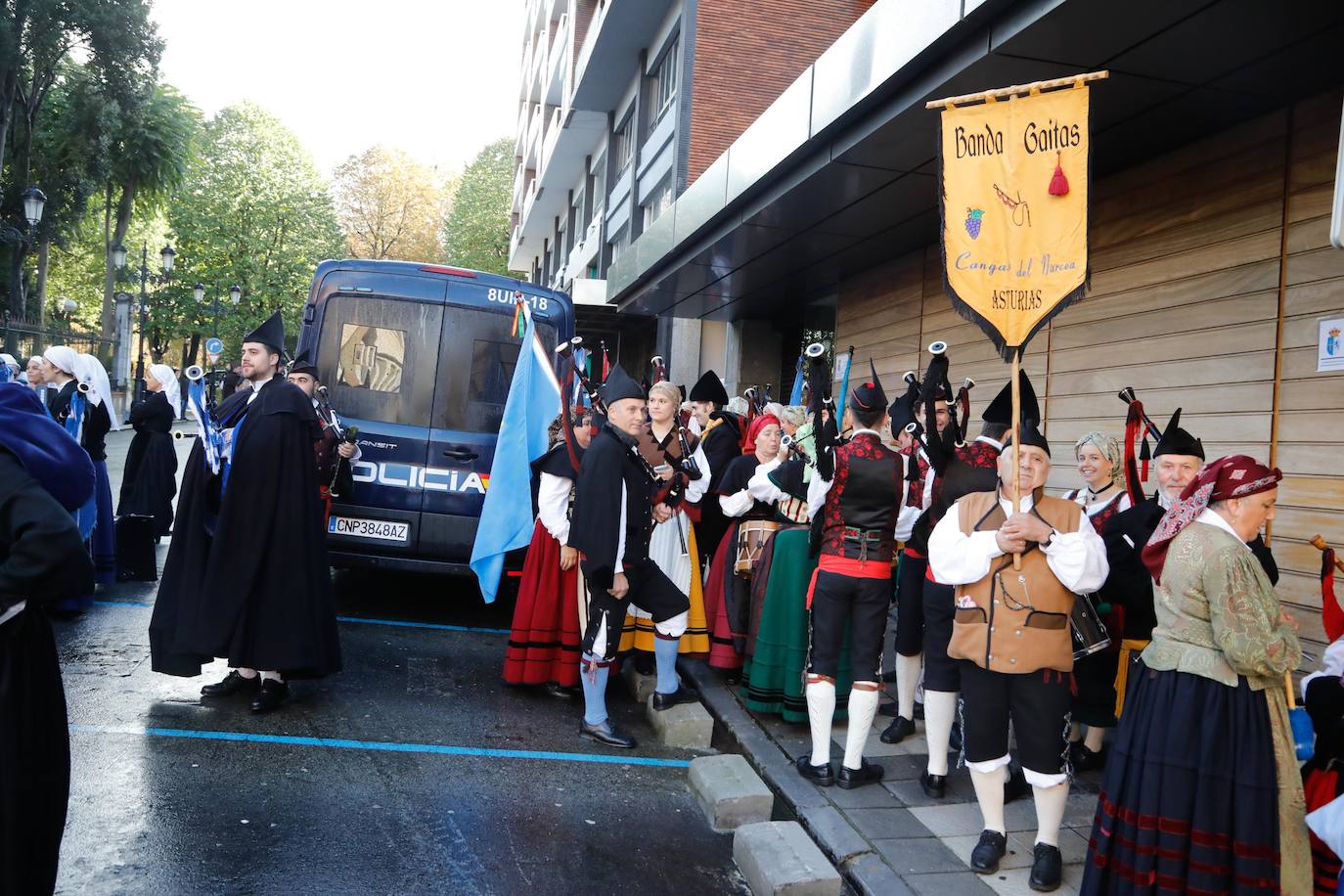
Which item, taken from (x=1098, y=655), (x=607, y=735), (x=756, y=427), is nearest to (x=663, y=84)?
(x=756, y=427)

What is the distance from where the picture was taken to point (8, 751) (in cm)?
265

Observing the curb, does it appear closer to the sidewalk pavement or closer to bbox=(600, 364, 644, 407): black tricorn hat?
the sidewalk pavement

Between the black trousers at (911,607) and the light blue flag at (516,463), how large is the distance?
2410mm

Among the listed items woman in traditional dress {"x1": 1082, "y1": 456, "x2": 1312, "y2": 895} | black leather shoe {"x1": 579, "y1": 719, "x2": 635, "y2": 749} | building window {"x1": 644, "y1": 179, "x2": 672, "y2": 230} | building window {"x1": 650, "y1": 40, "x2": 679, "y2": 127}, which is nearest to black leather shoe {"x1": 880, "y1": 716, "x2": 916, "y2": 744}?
black leather shoe {"x1": 579, "y1": 719, "x2": 635, "y2": 749}

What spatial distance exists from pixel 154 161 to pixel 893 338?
1262 inches

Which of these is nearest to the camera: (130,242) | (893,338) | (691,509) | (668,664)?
(668,664)

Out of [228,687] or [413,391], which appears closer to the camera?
[228,687]

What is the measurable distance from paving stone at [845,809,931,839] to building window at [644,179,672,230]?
56.1ft

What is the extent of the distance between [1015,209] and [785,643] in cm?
285

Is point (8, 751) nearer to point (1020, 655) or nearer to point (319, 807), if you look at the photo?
point (319, 807)

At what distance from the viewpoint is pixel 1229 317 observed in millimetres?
6109

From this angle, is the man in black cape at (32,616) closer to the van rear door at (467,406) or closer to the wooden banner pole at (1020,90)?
the wooden banner pole at (1020,90)

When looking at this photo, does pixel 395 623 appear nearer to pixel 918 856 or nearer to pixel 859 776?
pixel 859 776

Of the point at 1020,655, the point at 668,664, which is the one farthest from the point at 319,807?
the point at 1020,655
